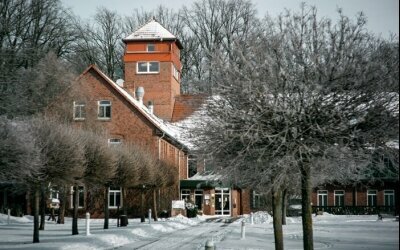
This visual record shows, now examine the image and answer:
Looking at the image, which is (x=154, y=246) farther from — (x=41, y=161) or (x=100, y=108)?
(x=100, y=108)

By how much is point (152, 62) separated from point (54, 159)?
3023 centimetres

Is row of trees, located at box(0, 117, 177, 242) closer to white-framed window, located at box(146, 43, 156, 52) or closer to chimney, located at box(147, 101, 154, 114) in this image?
chimney, located at box(147, 101, 154, 114)

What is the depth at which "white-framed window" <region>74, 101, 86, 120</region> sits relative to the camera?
3728 cm

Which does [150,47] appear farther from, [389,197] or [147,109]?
[389,197]

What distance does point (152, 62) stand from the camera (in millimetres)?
51062

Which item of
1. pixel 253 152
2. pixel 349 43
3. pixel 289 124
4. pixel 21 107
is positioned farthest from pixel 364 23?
pixel 21 107

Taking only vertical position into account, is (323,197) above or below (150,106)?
below

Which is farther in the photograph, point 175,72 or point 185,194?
point 175,72

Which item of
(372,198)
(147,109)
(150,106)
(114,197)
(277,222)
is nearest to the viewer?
(277,222)

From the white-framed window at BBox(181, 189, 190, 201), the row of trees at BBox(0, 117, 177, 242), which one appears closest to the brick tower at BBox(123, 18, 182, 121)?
the white-framed window at BBox(181, 189, 190, 201)

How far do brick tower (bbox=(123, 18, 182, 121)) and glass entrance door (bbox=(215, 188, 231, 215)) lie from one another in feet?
28.2

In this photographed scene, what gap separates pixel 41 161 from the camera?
21.0 meters

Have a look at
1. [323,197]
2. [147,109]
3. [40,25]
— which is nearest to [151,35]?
[147,109]

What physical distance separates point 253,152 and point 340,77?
2382mm
